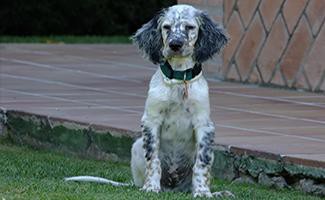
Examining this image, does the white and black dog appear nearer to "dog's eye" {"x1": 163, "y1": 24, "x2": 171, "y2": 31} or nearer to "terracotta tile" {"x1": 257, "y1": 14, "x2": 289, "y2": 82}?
"dog's eye" {"x1": 163, "y1": 24, "x2": 171, "y2": 31}

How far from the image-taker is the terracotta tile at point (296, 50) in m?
11.0

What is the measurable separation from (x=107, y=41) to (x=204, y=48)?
10.7m

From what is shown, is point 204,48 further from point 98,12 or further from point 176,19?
point 98,12

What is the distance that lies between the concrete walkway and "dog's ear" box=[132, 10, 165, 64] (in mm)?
1136

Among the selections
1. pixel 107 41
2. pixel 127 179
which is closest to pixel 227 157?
pixel 127 179

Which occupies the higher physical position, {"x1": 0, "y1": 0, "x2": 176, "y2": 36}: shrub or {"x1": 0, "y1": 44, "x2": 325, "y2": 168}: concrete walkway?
{"x1": 0, "y1": 44, "x2": 325, "y2": 168}: concrete walkway

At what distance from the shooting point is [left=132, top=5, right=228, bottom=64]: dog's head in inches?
256

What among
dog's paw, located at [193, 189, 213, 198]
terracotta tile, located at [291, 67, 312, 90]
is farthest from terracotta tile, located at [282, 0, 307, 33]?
dog's paw, located at [193, 189, 213, 198]

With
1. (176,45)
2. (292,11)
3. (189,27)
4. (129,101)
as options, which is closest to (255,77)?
(292,11)

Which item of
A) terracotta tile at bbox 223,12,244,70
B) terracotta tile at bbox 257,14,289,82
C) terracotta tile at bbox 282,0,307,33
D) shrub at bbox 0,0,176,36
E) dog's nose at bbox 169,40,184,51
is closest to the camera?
dog's nose at bbox 169,40,184,51

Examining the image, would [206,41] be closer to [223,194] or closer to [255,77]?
[223,194]

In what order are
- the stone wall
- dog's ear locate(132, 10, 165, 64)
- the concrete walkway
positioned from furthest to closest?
1. the stone wall
2. the concrete walkway
3. dog's ear locate(132, 10, 165, 64)

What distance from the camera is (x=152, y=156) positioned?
6531 mm

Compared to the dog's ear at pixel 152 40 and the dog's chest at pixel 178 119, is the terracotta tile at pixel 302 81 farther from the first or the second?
the dog's chest at pixel 178 119
